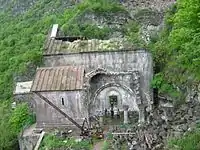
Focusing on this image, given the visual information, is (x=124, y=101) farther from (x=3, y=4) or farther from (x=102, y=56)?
(x=3, y=4)

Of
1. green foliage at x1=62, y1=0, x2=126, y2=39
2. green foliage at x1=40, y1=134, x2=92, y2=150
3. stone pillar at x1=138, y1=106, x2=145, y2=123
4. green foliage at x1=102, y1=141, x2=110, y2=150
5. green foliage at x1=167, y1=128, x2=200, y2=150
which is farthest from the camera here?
green foliage at x1=62, y1=0, x2=126, y2=39

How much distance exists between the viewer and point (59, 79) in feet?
68.9

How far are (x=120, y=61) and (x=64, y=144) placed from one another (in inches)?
173

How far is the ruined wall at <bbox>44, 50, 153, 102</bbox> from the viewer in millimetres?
21500

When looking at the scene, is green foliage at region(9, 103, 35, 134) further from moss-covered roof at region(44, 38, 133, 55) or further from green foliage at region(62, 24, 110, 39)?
green foliage at region(62, 24, 110, 39)

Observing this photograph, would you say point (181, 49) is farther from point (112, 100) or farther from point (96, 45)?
point (96, 45)

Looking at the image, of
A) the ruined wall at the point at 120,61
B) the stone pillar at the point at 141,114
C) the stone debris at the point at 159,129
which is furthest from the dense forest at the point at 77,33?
the stone pillar at the point at 141,114

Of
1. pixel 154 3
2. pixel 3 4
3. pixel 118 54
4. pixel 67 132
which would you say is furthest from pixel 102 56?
pixel 3 4

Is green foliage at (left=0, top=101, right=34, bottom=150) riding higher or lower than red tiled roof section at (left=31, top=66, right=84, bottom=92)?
lower

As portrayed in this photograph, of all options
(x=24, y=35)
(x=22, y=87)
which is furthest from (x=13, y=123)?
(x=24, y=35)

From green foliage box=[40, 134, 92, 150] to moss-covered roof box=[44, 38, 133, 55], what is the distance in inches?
157

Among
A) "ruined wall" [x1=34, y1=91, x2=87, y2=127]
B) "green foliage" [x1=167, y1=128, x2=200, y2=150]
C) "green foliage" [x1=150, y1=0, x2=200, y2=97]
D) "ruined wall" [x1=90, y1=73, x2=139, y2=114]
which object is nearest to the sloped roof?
"ruined wall" [x1=34, y1=91, x2=87, y2=127]

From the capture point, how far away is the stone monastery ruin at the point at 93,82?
68.2 feet

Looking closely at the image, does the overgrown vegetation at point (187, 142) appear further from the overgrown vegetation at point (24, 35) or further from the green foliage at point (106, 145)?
the overgrown vegetation at point (24, 35)
